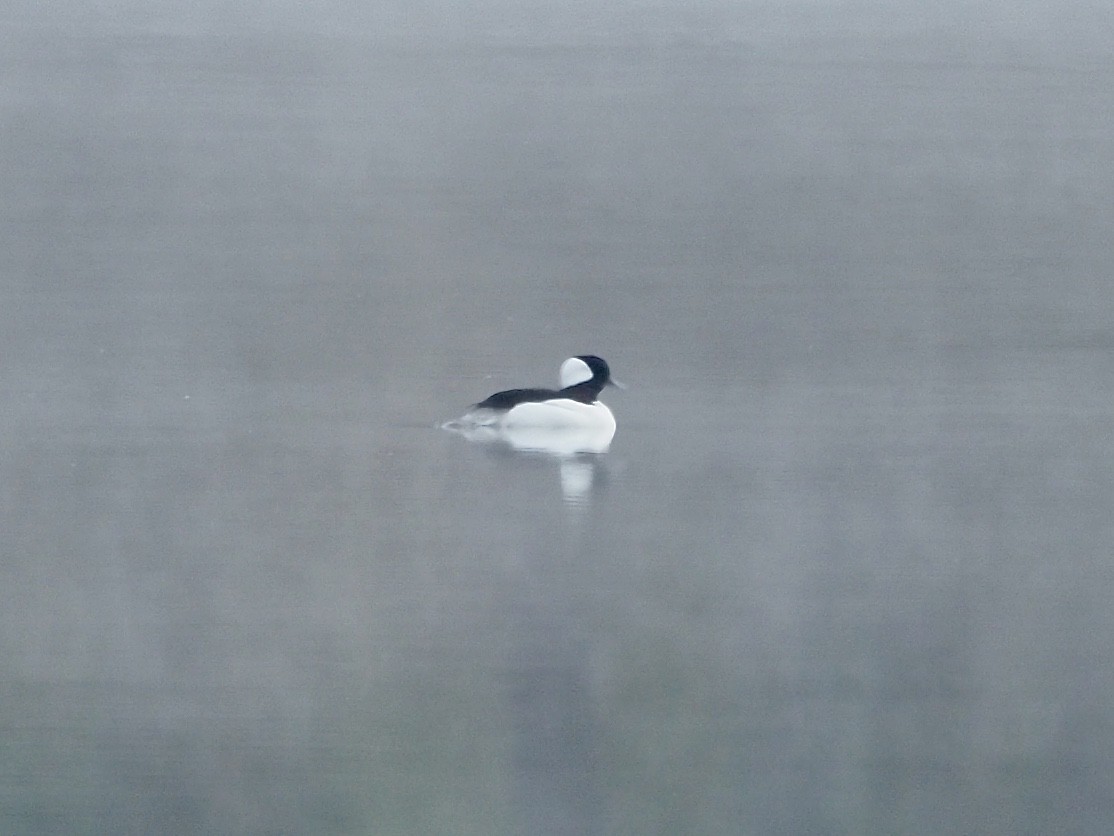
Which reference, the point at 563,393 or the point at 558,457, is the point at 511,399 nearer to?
the point at 563,393

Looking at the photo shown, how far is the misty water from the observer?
11.6ft

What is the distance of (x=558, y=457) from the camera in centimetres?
695

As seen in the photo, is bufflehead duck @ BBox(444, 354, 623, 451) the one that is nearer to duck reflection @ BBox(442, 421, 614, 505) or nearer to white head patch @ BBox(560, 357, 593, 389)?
duck reflection @ BBox(442, 421, 614, 505)

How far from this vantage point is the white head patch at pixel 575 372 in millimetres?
8250

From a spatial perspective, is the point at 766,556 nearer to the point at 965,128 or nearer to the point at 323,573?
the point at 323,573

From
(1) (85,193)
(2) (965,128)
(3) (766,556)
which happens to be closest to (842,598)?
(3) (766,556)

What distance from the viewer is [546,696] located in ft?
12.6

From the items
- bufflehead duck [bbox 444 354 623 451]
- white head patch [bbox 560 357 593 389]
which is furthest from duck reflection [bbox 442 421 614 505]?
white head patch [bbox 560 357 593 389]

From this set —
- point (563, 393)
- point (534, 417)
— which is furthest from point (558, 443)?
point (563, 393)

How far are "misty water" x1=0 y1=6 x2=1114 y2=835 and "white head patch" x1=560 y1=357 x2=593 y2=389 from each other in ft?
0.99

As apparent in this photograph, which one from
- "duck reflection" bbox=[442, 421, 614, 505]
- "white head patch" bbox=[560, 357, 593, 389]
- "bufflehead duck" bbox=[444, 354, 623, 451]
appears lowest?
"duck reflection" bbox=[442, 421, 614, 505]

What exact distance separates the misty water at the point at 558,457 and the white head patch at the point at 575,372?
0.30 meters

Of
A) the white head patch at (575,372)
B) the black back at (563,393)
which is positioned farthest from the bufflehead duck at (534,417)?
the white head patch at (575,372)

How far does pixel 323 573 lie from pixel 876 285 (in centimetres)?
787
